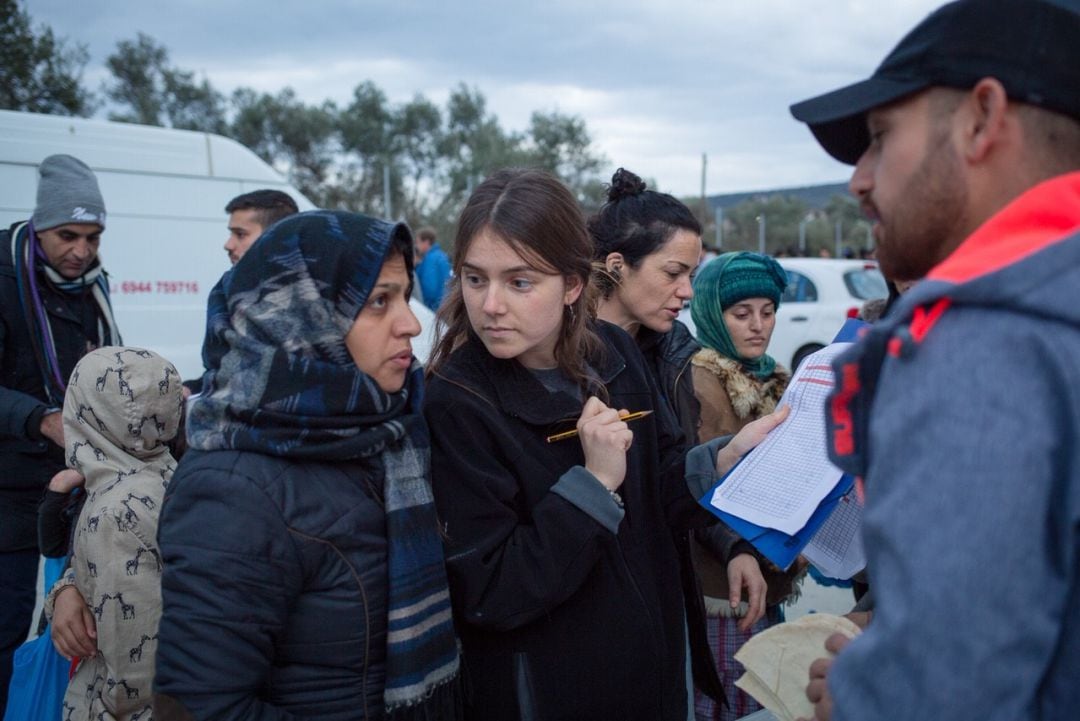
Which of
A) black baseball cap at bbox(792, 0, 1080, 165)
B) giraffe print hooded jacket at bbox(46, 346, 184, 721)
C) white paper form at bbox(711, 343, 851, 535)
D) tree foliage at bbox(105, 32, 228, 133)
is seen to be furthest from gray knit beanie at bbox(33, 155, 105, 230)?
tree foliage at bbox(105, 32, 228, 133)

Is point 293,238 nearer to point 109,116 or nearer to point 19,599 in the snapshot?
point 19,599

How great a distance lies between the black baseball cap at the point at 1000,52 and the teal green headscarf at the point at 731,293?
2.05 m

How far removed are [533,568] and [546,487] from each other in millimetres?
212

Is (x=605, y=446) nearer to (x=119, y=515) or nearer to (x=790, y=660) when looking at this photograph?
(x=790, y=660)

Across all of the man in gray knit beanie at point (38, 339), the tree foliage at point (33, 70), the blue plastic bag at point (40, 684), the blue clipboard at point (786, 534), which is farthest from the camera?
the tree foliage at point (33, 70)

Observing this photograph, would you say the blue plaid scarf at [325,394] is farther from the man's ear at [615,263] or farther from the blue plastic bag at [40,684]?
the man's ear at [615,263]

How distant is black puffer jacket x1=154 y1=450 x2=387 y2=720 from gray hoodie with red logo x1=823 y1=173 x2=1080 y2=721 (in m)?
0.89

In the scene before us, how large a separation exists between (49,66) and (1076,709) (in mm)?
18900

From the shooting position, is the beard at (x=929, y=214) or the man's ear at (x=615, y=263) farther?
the man's ear at (x=615, y=263)

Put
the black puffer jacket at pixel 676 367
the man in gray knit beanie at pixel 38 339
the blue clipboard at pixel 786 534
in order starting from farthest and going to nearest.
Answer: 1. the man in gray knit beanie at pixel 38 339
2. the black puffer jacket at pixel 676 367
3. the blue clipboard at pixel 786 534

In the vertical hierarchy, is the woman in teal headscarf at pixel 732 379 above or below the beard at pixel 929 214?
below

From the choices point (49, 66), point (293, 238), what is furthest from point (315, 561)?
point (49, 66)

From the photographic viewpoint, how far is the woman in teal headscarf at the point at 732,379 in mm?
2645

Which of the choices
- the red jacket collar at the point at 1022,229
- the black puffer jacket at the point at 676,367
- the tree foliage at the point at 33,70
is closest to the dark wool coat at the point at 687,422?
the black puffer jacket at the point at 676,367
